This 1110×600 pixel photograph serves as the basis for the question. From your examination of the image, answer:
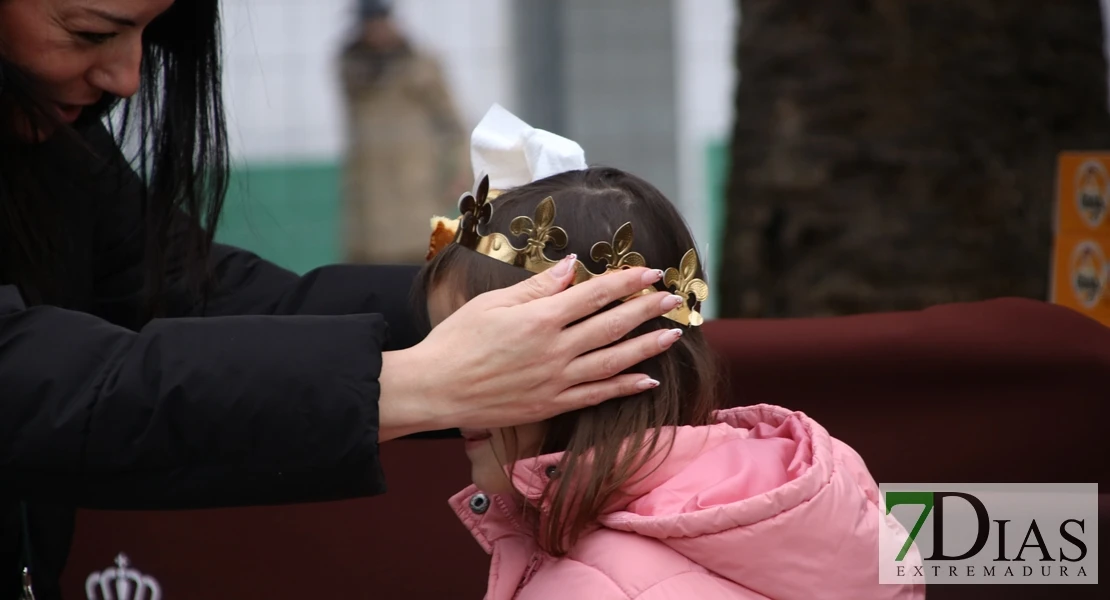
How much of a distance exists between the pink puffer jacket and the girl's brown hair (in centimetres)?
3

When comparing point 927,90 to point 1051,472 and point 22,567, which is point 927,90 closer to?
point 1051,472

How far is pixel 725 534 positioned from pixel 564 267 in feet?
1.05

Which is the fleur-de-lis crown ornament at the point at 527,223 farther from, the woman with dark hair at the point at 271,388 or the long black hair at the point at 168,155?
the long black hair at the point at 168,155

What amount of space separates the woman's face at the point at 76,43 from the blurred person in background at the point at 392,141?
9.22 feet

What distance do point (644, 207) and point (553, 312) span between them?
21 cm

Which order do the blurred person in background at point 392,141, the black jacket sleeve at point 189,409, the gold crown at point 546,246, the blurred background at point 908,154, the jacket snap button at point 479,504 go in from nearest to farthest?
the black jacket sleeve at point 189,409
the gold crown at point 546,246
the jacket snap button at point 479,504
the blurred background at point 908,154
the blurred person in background at point 392,141

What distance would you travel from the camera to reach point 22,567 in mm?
1694

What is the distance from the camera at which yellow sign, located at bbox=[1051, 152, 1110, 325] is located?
2.15 meters

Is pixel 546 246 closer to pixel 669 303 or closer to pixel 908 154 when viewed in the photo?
pixel 669 303

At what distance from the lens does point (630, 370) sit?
1.34 meters

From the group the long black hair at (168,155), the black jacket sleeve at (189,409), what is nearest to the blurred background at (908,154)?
the long black hair at (168,155)

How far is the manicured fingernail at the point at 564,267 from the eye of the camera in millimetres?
1271

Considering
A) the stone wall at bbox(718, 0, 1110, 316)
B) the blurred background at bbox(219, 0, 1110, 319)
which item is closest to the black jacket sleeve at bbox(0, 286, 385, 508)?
the blurred background at bbox(219, 0, 1110, 319)

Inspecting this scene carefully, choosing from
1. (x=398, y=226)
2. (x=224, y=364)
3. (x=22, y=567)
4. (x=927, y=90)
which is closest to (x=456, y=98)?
(x=398, y=226)
